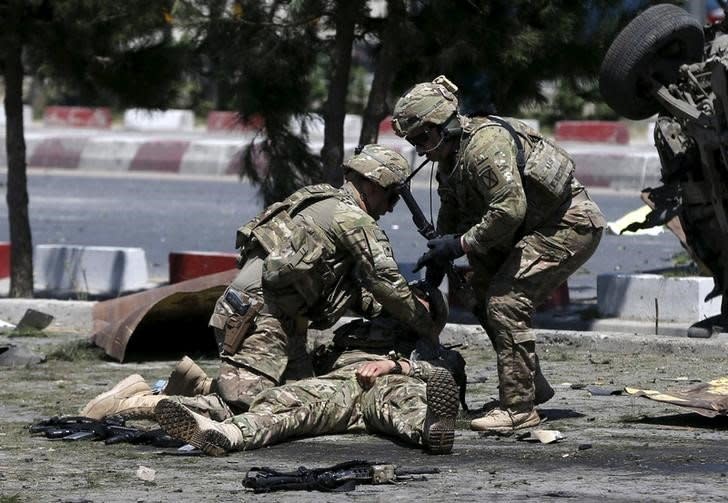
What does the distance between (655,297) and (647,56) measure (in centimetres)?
191

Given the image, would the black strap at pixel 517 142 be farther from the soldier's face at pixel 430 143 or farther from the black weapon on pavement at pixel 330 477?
the black weapon on pavement at pixel 330 477

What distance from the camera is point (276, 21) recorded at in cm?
1115

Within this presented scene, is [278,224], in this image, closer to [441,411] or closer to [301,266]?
[301,266]

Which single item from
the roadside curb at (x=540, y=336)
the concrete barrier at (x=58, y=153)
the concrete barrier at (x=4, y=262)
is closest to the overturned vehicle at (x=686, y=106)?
the roadside curb at (x=540, y=336)

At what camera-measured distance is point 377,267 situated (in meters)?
7.21

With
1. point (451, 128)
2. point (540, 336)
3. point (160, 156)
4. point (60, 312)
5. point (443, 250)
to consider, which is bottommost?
point (160, 156)

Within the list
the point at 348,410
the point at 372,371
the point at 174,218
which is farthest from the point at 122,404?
the point at 174,218

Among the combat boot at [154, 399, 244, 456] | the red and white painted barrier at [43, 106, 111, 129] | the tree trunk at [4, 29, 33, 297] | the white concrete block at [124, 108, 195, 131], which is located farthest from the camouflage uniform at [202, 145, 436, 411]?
the red and white painted barrier at [43, 106, 111, 129]

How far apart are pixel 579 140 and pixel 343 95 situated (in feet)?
46.6

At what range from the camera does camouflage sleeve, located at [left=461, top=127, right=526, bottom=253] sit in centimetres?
704

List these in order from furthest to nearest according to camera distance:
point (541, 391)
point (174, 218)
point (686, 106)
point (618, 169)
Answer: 1. point (618, 169)
2. point (174, 218)
3. point (686, 106)
4. point (541, 391)

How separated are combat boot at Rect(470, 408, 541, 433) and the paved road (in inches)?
159

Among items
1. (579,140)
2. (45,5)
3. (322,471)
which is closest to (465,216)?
(322,471)

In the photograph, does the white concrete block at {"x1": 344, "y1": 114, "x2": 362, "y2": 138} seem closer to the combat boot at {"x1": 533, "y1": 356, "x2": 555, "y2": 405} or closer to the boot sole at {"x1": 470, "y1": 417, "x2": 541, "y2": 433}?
the combat boot at {"x1": 533, "y1": 356, "x2": 555, "y2": 405}
